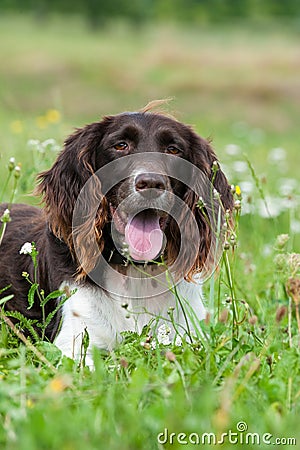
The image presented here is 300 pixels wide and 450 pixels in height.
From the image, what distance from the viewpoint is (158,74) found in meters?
32.8

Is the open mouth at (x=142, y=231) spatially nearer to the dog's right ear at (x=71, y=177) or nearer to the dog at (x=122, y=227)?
the dog at (x=122, y=227)

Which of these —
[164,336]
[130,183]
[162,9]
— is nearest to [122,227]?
[130,183]

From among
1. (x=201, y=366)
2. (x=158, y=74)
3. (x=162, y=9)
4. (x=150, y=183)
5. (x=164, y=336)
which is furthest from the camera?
(x=162, y=9)

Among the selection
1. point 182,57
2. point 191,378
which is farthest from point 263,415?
point 182,57

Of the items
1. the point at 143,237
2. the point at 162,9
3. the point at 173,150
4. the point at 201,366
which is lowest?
the point at 201,366

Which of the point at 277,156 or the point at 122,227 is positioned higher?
the point at 277,156

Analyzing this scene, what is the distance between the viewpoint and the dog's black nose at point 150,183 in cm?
404

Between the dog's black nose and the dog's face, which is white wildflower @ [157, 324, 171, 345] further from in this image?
the dog's black nose

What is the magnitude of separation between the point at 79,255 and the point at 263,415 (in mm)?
1795

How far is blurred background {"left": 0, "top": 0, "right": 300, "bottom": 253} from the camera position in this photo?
11.6 meters

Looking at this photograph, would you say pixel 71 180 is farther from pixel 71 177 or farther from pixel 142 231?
pixel 142 231

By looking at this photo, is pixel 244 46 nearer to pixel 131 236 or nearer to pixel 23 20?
pixel 23 20

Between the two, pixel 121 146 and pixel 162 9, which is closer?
pixel 121 146

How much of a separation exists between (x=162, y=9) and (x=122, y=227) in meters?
59.2
